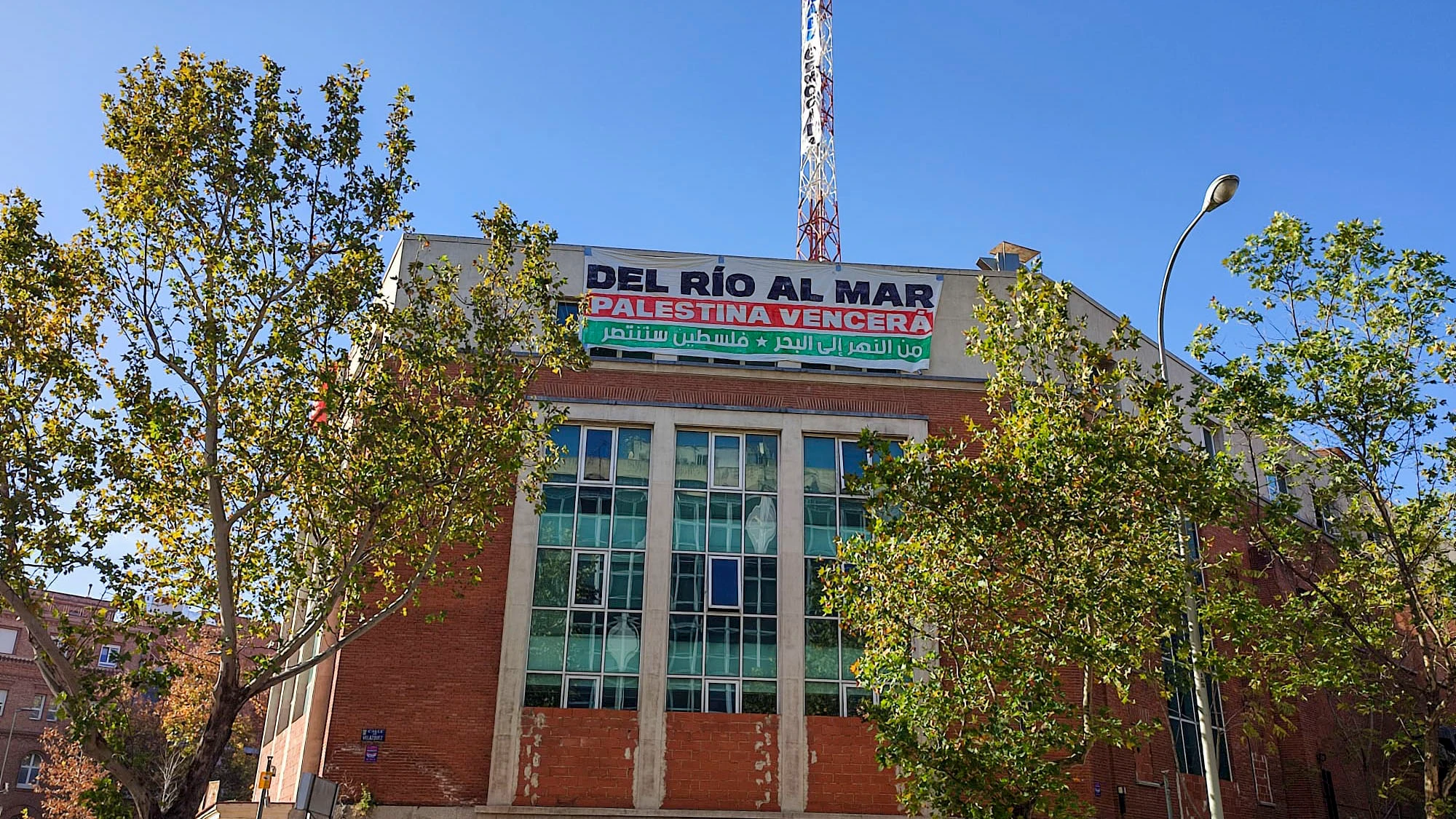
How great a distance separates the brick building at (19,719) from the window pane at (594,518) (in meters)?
41.2

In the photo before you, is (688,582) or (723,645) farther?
(688,582)

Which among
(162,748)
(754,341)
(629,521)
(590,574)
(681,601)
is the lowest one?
(162,748)

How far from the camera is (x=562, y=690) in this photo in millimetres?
21828

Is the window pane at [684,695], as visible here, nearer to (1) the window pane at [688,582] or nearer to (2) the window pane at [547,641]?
(1) the window pane at [688,582]

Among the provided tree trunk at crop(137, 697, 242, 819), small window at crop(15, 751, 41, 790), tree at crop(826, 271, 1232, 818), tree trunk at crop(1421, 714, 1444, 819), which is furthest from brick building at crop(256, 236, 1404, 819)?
small window at crop(15, 751, 41, 790)

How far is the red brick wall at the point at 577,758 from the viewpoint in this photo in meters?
21.0

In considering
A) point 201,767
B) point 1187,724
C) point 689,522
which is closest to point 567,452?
point 689,522

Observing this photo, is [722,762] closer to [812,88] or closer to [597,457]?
[597,457]

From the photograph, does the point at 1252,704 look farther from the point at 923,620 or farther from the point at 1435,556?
the point at 923,620

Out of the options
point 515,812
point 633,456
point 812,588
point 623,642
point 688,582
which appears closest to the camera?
point 515,812

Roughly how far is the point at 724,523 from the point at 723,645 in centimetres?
257

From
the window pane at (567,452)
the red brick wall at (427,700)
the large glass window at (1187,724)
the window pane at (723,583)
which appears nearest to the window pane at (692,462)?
the window pane at (723,583)

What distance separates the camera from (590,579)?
22812 mm

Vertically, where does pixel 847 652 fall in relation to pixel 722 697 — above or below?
above
